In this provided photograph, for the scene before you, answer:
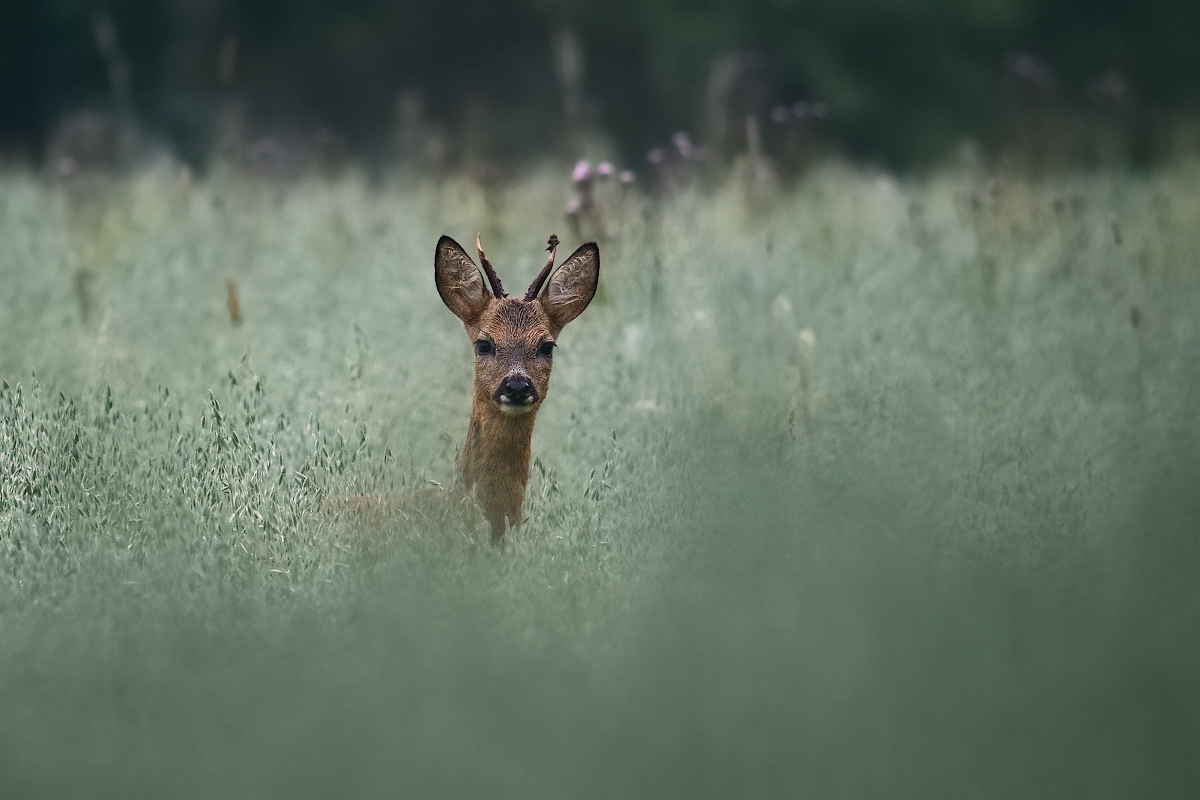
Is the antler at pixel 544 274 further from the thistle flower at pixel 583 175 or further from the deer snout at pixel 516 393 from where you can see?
the thistle flower at pixel 583 175

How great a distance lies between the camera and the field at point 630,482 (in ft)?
5.97

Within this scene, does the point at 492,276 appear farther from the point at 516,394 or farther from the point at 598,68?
the point at 598,68

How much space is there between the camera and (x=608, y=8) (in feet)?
19.8

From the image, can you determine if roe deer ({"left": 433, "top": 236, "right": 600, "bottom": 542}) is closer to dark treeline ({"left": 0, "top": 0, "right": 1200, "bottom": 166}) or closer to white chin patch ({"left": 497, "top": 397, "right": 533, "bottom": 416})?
white chin patch ({"left": 497, "top": 397, "right": 533, "bottom": 416})

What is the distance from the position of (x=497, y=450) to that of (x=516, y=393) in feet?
0.64

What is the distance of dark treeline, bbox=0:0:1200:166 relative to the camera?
12.3 ft

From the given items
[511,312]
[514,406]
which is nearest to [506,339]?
[511,312]

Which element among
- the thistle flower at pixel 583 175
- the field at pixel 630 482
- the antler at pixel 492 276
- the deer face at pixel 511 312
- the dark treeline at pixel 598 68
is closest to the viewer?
the field at pixel 630 482

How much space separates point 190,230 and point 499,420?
1.31 meters

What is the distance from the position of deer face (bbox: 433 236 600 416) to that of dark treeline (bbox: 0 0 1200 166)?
1044 mm

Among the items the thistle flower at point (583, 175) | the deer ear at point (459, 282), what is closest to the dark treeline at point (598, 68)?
the thistle flower at point (583, 175)

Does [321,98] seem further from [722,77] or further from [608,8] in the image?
[722,77]

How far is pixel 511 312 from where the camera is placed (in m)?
2.62

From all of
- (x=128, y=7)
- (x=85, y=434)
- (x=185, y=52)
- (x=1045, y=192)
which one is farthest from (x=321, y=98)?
(x=85, y=434)
